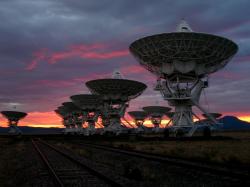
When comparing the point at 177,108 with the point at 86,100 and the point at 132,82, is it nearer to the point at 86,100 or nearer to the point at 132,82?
the point at 132,82

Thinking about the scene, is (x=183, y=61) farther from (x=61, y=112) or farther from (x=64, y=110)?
(x=61, y=112)

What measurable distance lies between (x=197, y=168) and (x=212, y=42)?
36.5 meters

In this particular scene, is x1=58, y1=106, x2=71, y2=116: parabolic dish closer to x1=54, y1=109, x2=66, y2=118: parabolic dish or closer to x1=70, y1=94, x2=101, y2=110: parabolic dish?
x1=54, y1=109, x2=66, y2=118: parabolic dish

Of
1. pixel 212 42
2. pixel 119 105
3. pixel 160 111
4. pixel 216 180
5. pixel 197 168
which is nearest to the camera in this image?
pixel 216 180

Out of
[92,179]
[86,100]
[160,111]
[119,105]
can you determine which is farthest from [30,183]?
[160,111]

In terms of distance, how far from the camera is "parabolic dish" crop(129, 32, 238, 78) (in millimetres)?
48906

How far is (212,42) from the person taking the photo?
162 feet

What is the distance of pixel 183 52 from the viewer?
50.5m

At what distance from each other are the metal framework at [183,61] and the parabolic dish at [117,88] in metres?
19.3

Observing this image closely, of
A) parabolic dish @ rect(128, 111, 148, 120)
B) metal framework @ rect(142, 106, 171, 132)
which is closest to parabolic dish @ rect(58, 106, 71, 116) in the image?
parabolic dish @ rect(128, 111, 148, 120)

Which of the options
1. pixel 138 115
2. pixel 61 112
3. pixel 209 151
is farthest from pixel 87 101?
pixel 209 151

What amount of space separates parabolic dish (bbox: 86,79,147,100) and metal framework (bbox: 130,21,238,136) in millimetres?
19284

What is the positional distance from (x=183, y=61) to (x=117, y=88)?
25.8 metres

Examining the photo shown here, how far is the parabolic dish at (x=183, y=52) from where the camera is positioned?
48906mm
